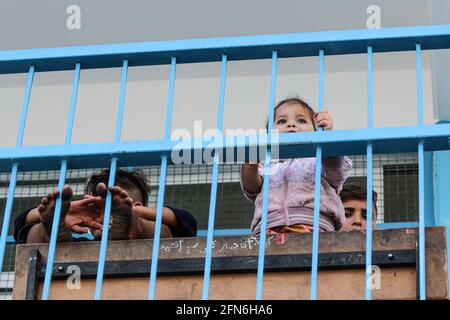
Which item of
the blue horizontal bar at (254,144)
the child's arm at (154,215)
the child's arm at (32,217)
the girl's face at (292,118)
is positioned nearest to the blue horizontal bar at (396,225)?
the girl's face at (292,118)

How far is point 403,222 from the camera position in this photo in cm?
773

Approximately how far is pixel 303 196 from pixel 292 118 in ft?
2.32

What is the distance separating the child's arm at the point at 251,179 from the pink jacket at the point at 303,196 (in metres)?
0.05

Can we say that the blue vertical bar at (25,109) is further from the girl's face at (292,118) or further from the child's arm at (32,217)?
the girl's face at (292,118)

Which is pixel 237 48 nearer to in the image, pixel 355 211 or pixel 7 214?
pixel 7 214

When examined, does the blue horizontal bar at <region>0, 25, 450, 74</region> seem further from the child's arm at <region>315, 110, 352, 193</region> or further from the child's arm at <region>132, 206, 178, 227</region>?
the child's arm at <region>132, 206, 178, 227</region>

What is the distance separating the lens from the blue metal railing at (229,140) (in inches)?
180

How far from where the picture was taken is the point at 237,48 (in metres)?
4.85

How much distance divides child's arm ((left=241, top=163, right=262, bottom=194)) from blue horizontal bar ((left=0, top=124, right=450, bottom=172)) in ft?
2.67

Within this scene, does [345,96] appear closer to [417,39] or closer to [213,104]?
[213,104]

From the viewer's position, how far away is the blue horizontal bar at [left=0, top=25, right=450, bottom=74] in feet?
15.7

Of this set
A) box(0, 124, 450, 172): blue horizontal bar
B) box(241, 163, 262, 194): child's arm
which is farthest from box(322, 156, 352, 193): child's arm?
box(0, 124, 450, 172): blue horizontal bar

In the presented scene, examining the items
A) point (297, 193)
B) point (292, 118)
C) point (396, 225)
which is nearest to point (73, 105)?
point (297, 193)
